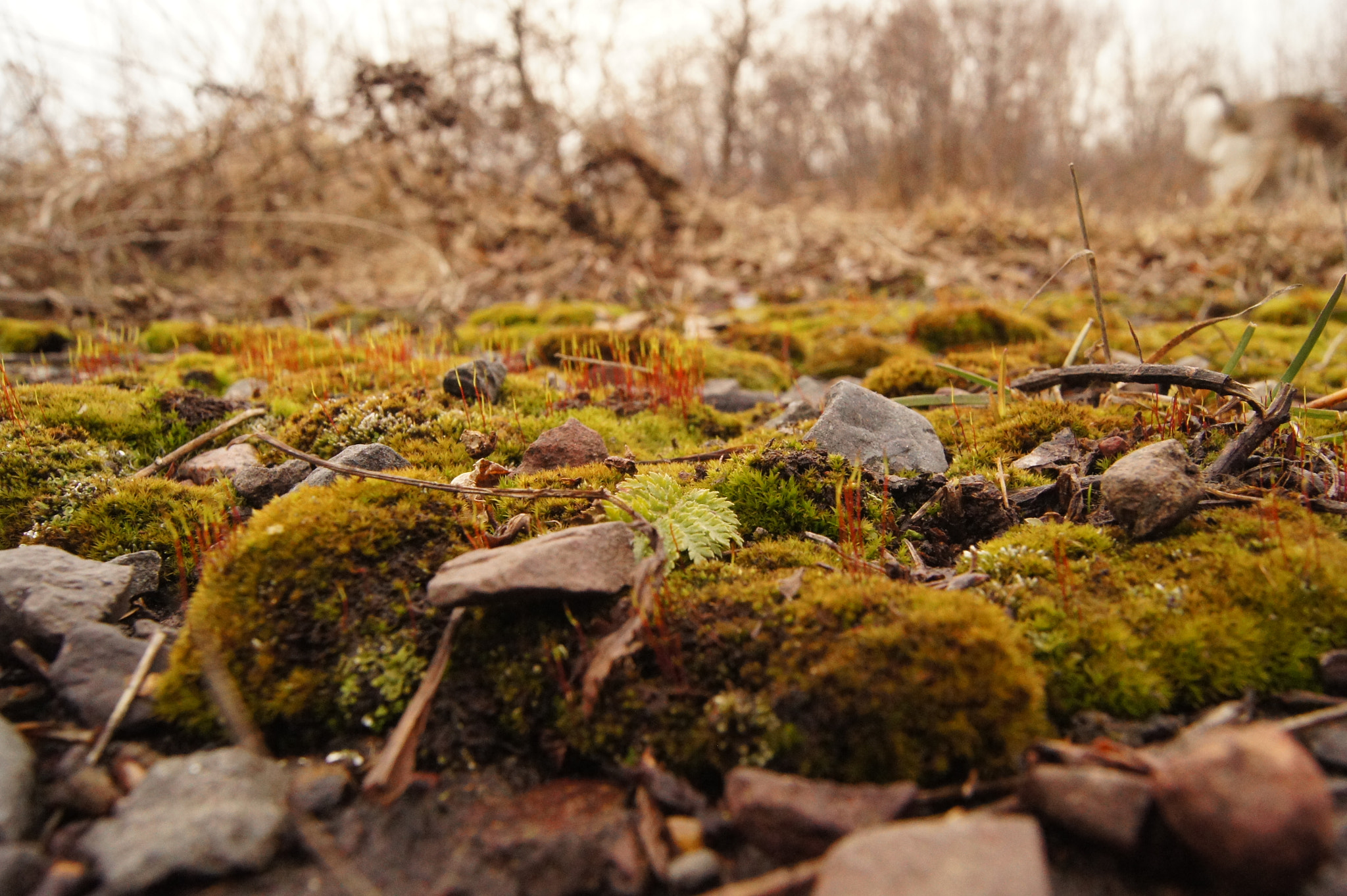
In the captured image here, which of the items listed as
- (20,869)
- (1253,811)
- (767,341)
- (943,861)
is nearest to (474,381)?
(20,869)

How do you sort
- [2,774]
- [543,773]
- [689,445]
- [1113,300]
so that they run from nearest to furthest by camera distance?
1. [2,774]
2. [543,773]
3. [689,445]
4. [1113,300]

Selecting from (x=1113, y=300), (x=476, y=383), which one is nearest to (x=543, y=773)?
(x=476, y=383)

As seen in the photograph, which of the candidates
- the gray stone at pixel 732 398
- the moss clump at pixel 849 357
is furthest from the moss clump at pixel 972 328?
the gray stone at pixel 732 398

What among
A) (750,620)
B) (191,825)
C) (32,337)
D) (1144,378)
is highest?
(32,337)

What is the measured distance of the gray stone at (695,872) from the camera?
5.65 ft

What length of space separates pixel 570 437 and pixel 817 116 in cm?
2281

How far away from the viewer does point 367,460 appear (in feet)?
11.2

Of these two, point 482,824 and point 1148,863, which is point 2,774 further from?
point 1148,863

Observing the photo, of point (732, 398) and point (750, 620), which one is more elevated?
point (732, 398)

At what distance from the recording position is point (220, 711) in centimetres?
216

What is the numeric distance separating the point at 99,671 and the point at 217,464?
183 centimetres

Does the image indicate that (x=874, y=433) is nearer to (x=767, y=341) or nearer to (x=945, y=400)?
(x=945, y=400)

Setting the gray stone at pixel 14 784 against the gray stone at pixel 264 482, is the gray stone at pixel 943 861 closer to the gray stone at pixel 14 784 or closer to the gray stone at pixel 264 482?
the gray stone at pixel 14 784

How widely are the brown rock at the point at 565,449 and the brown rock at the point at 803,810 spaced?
202 centimetres
